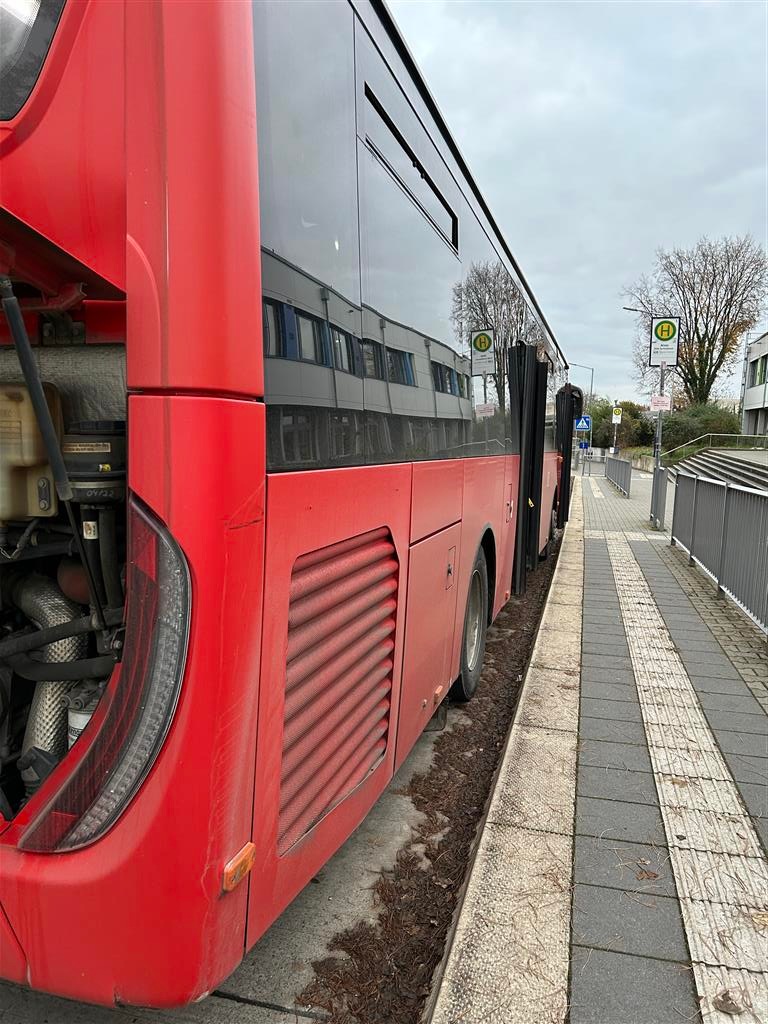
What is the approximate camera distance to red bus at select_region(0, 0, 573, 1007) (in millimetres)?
1506

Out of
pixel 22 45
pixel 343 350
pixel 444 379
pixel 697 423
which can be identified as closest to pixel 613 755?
pixel 444 379

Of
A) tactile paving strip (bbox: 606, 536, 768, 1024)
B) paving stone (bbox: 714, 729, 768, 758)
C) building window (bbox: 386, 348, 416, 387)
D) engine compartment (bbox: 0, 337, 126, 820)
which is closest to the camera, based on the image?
engine compartment (bbox: 0, 337, 126, 820)

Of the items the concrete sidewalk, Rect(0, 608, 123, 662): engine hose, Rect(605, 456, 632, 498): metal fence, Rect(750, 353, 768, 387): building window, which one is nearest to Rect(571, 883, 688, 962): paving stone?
the concrete sidewalk

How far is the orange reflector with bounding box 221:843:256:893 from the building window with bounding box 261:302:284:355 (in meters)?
1.27

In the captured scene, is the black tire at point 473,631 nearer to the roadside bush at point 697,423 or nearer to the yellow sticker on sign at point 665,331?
the yellow sticker on sign at point 665,331

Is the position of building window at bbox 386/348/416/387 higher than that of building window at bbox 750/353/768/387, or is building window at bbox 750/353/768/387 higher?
building window at bbox 750/353/768/387

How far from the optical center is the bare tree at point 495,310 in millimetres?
4180

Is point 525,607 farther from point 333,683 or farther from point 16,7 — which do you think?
point 16,7

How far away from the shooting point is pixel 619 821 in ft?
10.5

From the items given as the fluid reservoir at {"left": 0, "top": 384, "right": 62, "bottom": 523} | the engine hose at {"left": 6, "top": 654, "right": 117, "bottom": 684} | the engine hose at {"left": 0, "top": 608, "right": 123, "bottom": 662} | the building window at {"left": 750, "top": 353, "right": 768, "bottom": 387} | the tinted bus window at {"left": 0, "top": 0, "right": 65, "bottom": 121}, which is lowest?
→ the engine hose at {"left": 6, "top": 654, "right": 117, "bottom": 684}

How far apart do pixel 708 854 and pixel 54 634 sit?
9.25ft

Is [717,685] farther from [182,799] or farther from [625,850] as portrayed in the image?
[182,799]

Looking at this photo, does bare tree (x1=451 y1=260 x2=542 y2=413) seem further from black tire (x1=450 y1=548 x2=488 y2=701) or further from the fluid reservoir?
the fluid reservoir

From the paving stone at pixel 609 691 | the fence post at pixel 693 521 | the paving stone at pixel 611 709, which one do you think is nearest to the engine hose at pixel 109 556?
the paving stone at pixel 611 709
